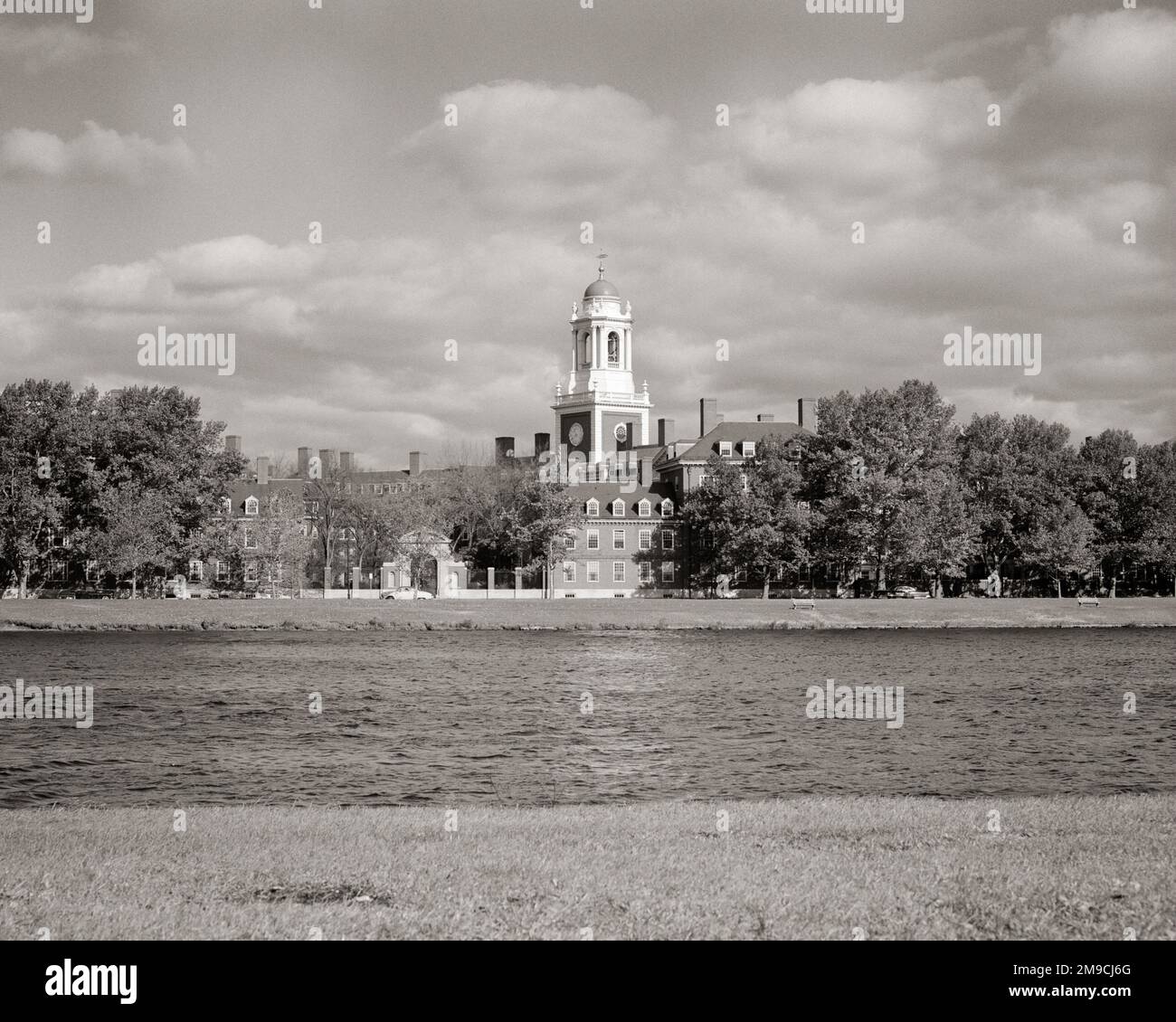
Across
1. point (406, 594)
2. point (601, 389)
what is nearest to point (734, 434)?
point (601, 389)

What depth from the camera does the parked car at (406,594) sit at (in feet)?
315

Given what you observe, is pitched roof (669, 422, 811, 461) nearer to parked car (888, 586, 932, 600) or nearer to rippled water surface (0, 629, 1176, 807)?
parked car (888, 586, 932, 600)

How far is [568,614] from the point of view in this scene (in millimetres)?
75125

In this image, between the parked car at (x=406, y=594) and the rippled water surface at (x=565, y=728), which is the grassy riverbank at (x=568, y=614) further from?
the rippled water surface at (x=565, y=728)

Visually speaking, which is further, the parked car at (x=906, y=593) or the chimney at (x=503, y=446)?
the chimney at (x=503, y=446)

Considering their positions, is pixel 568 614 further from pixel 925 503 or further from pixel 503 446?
pixel 503 446

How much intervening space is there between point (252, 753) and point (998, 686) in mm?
22882

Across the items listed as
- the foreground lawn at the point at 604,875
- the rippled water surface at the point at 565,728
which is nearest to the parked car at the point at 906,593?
the rippled water surface at the point at 565,728

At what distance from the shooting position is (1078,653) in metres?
51.1

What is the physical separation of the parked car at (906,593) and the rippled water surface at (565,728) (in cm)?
4060

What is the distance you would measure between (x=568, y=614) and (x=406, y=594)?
26640 mm

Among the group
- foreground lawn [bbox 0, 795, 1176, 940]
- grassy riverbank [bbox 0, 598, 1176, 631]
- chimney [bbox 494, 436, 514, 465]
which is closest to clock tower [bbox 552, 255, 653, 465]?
chimney [bbox 494, 436, 514, 465]
